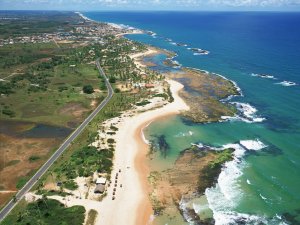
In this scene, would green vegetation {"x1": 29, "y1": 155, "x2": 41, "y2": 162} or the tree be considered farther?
the tree

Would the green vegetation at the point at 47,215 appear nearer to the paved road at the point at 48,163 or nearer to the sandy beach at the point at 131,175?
the paved road at the point at 48,163

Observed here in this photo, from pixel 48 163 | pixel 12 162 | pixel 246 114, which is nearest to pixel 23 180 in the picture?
pixel 48 163

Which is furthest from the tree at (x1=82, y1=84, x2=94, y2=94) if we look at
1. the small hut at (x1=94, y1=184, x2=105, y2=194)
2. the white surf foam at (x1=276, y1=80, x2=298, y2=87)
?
the white surf foam at (x1=276, y1=80, x2=298, y2=87)

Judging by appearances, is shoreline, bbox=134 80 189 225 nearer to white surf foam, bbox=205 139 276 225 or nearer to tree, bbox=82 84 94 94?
white surf foam, bbox=205 139 276 225

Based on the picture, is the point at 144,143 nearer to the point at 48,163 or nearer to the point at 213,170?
the point at 213,170

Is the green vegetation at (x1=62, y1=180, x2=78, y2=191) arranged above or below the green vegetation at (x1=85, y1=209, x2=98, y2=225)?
above

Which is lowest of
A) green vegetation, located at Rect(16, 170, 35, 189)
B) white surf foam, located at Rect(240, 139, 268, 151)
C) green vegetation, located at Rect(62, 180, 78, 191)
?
green vegetation, located at Rect(16, 170, 35, 189)
